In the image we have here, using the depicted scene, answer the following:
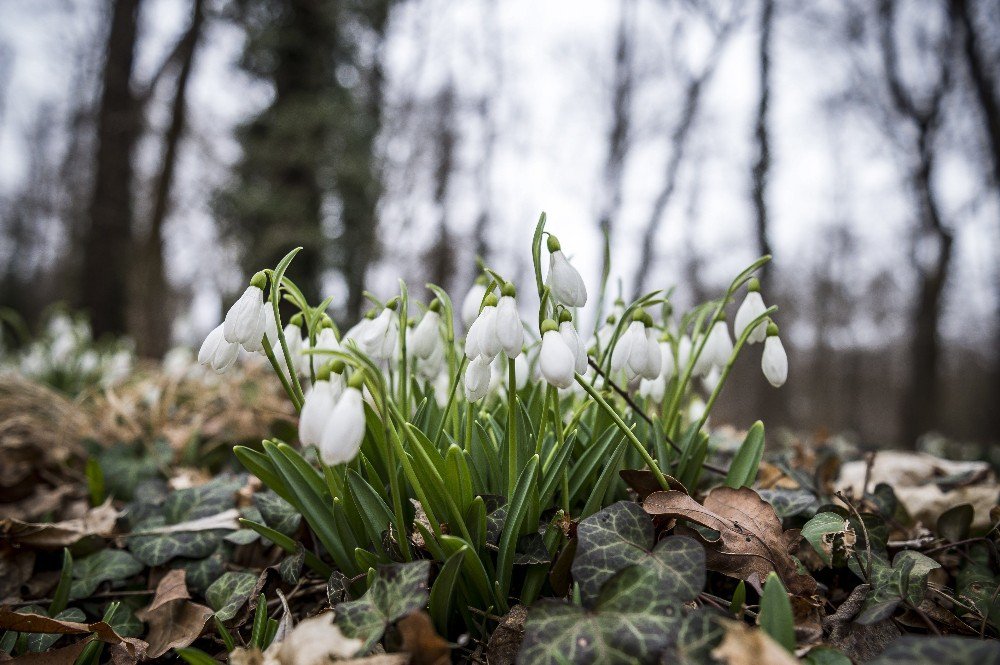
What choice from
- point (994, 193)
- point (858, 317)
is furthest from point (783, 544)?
point (858, 317)

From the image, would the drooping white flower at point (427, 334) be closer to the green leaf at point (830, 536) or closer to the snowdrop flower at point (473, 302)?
the snowdrop flower at point (473, 302)

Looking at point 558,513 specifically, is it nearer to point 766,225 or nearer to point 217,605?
point 217,605

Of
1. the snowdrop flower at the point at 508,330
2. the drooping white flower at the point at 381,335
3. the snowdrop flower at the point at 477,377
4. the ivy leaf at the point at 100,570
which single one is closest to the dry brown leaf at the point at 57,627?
the ivy leaf at the point at 100,570

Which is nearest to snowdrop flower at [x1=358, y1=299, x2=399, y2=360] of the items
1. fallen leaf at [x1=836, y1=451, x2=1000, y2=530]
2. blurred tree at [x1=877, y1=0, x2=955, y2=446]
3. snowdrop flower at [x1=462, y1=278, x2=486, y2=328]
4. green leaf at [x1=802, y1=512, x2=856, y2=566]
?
snowdrop flower at [x1=462, y1=278, x2=486, y2=328]

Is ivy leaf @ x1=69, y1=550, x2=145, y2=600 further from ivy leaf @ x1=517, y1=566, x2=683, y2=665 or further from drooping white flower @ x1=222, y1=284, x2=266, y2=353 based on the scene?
ivy leaf @ x1=517, y1=566, x2=683, y2=665

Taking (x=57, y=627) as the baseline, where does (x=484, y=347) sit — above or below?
above

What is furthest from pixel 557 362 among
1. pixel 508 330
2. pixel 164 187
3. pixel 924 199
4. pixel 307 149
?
pixel 924 199

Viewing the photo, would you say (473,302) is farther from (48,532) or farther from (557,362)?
(48,532)
